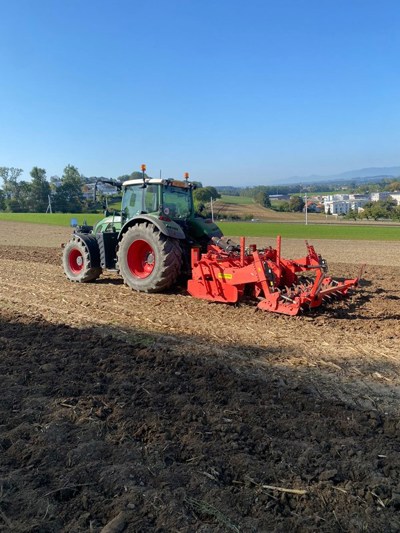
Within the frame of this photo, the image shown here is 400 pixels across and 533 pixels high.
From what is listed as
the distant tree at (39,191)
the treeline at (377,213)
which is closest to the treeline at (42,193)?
the distant tree at (39,191)

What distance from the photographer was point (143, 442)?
128 inches

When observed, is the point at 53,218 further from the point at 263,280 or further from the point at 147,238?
the point at 263,280

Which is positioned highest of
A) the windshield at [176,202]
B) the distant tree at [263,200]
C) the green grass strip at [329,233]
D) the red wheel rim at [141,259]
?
the distant tree at [263,200]

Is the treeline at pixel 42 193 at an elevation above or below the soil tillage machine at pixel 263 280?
above

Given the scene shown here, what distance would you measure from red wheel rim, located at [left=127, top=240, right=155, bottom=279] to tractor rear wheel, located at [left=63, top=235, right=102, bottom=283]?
4.21 feet

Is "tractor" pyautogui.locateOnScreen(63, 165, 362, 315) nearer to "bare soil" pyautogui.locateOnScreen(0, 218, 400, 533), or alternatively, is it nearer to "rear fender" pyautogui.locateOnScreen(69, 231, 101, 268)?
"rear fender" pyautogui.locateOnScreen(69, 231, 101, 268)

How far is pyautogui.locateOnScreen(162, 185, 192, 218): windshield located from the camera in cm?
907

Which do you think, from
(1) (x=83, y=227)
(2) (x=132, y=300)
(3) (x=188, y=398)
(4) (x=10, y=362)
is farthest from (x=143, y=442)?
(1) (x=83, y=227)

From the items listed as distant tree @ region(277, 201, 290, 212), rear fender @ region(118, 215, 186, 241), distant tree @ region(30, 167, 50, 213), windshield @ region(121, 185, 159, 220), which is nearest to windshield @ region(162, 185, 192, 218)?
windshield @ region(121, 185, 159, 220)

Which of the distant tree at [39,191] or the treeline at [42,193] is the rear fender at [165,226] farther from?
the distant tree at [39,191]

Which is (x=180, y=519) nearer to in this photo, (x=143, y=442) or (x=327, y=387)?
(x=143, y=442)

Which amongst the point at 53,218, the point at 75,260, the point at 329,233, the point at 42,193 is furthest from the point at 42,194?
the point at 75,260

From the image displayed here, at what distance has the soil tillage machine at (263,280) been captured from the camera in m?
6.88

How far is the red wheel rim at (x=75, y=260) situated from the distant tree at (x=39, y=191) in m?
65.8
